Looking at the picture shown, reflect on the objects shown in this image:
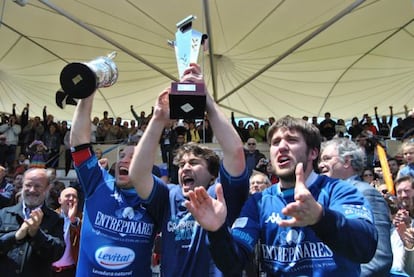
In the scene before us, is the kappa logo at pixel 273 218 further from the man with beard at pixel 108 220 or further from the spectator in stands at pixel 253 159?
the spectator in stands at pixel 253 159

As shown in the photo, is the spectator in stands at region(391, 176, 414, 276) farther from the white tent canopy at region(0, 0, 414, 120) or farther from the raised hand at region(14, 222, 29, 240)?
the white tent canopy at region(0, 0, 414, 120)

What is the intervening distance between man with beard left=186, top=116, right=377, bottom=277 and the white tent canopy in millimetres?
A: 8335

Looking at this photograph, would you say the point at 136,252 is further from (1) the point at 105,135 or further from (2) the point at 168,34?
(1) the point at 105,135

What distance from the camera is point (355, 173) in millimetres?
3213

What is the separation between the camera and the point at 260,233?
210 cm

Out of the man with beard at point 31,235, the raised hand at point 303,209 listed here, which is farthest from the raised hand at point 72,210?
→ the raised hand at point 303,209

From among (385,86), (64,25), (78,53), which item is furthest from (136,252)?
(385,86)

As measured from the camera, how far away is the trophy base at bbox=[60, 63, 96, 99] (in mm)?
2719

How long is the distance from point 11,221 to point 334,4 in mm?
9246

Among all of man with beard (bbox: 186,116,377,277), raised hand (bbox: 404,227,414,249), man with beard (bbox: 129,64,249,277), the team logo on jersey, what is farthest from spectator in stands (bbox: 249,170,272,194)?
man with beard (bbox: 186,116,377,277)

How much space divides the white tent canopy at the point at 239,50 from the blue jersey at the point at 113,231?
306 inches

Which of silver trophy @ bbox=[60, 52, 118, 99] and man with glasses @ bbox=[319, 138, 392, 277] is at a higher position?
silver trophy @ bbox=[60, 52, 118, 99]

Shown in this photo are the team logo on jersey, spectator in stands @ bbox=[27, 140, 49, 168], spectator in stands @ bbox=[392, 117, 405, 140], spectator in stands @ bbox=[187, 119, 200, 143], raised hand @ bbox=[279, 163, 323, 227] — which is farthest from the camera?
spectator in stands @ bbox=[392, 117, 405, 140]

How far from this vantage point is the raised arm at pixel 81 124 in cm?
297
